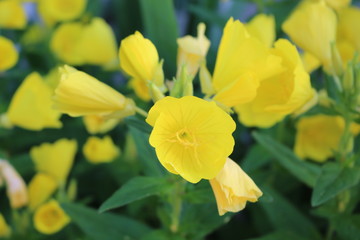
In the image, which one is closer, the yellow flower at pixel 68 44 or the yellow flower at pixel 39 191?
the yellow flower at pixel 39 191

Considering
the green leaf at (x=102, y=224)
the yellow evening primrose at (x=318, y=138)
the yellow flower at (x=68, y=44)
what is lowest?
the green leaf at (x=102, y=224)

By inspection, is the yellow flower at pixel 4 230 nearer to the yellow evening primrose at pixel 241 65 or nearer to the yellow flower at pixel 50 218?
the yellow flower at pixel 50 218

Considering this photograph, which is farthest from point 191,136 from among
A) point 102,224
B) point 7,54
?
point 7,54

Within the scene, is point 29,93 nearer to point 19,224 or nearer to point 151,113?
point 19,224

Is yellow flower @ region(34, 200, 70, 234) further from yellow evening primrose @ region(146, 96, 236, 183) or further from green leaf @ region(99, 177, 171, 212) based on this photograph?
yellow evening primrose @ region(146, 96, 236, 183)

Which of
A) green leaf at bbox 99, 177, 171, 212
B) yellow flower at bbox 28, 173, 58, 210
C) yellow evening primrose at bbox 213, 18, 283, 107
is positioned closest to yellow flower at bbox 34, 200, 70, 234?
yellow flower at bbox 28, 173, 58, 210

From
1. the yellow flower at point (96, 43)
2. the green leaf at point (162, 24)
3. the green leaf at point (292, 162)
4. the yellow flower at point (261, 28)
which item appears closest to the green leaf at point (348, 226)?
the green leaf at point (292, 162)

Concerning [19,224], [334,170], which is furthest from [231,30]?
[19,224]
